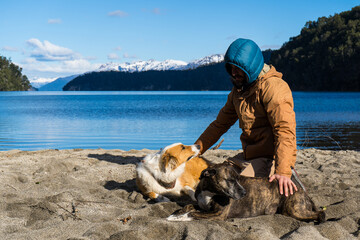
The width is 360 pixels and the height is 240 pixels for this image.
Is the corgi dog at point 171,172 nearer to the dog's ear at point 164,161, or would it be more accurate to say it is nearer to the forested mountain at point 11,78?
the dog's ear at point 164,161

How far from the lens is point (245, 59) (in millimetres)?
3984

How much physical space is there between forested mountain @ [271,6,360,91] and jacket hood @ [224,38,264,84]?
84.3m

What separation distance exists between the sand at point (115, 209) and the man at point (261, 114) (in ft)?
2.07

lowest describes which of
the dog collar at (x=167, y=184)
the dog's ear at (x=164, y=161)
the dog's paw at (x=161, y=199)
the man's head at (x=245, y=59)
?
the dog's paw at (x=161, y=199)

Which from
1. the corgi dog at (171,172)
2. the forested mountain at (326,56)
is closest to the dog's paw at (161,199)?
the corgi dog at (171,172)

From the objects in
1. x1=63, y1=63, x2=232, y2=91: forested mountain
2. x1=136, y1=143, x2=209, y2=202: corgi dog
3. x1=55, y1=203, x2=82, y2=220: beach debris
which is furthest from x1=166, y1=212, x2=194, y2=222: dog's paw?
x1=63, y1=63, x2=232, y2=91: forested mountain

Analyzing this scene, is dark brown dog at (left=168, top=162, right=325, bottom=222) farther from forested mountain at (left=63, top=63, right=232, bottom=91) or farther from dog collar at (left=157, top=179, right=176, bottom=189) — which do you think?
forested mountain at (left=63, top=63, right=232, bottom=91)

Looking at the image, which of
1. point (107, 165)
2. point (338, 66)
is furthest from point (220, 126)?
point (338, 66)

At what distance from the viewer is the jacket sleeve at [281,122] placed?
386 cm

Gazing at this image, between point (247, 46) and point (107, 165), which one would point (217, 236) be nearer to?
point (247, 46)

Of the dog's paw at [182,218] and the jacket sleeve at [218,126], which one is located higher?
the jacket sleeve at [218,126]

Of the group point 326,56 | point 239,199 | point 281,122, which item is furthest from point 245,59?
point 326,56

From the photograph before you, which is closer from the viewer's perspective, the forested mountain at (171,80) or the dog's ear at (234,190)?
the dog's ear at (234,190)

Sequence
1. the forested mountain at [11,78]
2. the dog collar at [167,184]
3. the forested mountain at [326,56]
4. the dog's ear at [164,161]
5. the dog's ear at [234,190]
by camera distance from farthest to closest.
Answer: the forested mountain at [11,78], the forested mountain at [326,56], the dog collar at [167,184], the dog's ear at [164,161], the dog's ear at [234,190]
